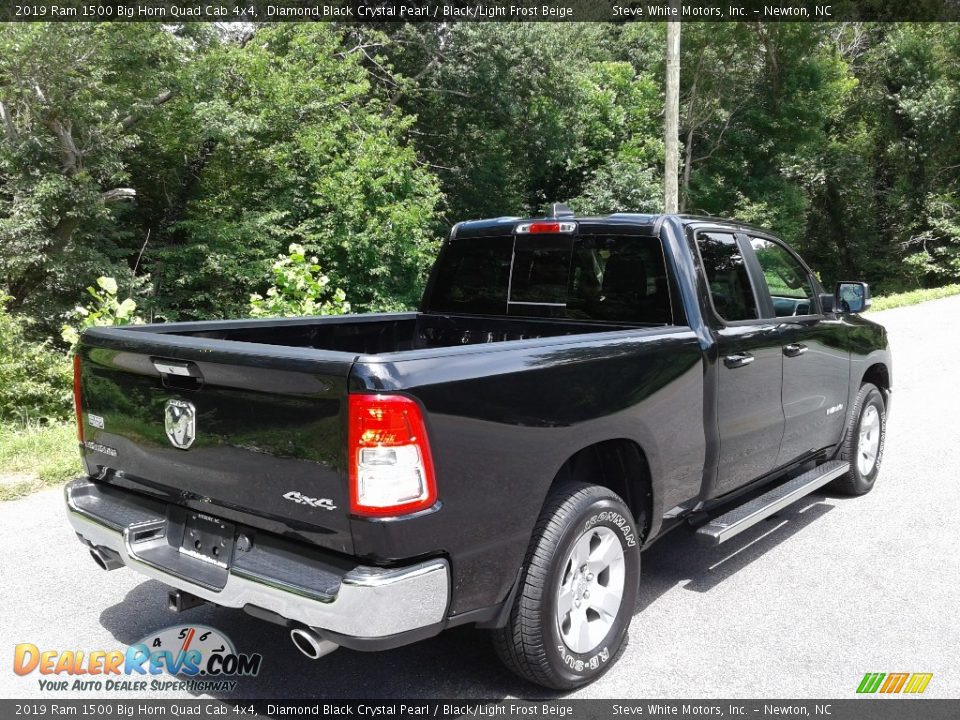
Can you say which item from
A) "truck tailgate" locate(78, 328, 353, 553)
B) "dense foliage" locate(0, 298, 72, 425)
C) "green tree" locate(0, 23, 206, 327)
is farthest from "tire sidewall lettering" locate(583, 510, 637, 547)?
"green tree" locate(0, 23, 206, 327)

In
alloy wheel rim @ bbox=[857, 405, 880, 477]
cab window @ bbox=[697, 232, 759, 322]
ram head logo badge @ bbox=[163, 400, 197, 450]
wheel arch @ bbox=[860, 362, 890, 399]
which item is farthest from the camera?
wheel arch @ bbox=[860, 362, 890, 399]

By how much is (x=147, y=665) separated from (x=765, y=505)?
3.18 m

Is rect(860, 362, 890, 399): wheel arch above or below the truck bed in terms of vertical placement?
below

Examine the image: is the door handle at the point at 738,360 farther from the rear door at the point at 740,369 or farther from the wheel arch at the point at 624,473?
the wheel arch at the point at 624,473

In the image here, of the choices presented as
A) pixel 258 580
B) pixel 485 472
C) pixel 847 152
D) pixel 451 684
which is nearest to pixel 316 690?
pixel 451 684

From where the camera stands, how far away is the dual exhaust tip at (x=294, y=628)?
8.91 feet

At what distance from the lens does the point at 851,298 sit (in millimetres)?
5555

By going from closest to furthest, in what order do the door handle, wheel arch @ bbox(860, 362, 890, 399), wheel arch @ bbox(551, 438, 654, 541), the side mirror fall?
wheel arch @ bbox(551, 438, 654, 541) → the door handle → the side mirror → wheel arch @ bbox(860, 362, 890, 399)

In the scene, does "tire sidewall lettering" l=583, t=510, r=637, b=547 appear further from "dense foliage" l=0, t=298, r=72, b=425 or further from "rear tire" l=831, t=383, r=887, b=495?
"dense foliage" l=0, t=298, r=72, b=425

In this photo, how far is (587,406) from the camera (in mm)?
3340

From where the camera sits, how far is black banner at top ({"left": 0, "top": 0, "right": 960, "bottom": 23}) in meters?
16.1

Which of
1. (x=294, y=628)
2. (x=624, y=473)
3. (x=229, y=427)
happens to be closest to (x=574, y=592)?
(x=624, y=473)

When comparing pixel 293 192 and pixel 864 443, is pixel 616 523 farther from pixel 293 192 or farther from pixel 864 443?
pixel 293 192

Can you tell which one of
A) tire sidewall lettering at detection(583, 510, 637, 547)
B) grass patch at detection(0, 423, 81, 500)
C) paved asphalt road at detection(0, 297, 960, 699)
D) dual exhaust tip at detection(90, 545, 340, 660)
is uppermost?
tire sidewall lettering at detection(583, 510, 637, 547)
